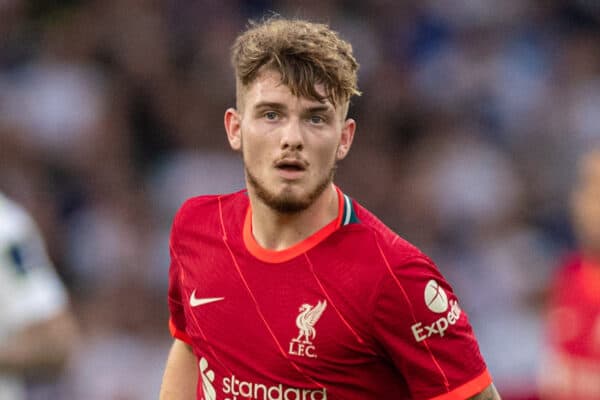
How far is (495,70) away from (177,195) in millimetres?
2786

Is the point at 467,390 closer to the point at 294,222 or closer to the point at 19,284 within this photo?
the point at 294,222

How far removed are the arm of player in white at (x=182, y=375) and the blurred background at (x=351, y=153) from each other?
3770 millimetres

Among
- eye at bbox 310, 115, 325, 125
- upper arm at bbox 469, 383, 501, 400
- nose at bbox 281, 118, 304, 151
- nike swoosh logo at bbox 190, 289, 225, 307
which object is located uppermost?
eye at bbox 310, 115, 325, 125

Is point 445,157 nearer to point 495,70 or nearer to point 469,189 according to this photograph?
point 469,189

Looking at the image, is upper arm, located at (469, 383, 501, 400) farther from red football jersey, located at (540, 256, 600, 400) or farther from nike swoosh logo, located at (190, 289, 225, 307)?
red football jersey, located at (540, 256, 600, 400)

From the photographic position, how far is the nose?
3.33 meters

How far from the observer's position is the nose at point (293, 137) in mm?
3326

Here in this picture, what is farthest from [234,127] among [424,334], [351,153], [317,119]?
[351,153]

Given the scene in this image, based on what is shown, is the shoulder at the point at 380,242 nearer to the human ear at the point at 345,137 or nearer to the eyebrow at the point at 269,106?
the human ear at the point at 345,137

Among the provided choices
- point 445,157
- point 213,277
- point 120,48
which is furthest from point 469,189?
point 213,277

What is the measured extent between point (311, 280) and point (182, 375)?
2.37 feet

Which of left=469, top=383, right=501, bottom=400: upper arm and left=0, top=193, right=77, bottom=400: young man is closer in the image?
left=469, top=383, right=501, bottom=400: upper arm

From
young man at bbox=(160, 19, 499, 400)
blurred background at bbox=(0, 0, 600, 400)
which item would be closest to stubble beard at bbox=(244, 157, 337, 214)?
young man at bbox=(160, 19, 499, 400)

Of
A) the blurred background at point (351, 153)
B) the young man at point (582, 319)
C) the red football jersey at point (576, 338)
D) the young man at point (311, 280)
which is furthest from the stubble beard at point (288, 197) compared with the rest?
the blurred background at point (351, 153)
